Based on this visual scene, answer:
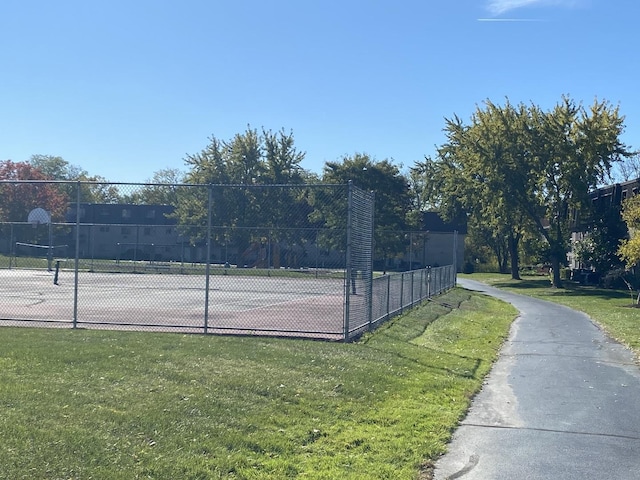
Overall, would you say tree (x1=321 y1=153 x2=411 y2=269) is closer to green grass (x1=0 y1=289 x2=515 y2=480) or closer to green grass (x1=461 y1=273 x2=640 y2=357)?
green grass (x1=461 y1=273 x2=640 y2=357)

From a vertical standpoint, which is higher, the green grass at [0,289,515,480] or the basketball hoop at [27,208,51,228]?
the basketball hoop at [27,208,51,228]

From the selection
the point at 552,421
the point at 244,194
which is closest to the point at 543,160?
the point at 244,194

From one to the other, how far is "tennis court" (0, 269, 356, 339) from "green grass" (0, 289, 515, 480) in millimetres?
1845

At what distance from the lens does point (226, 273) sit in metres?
24.4

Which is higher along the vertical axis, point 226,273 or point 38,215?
point 38,215

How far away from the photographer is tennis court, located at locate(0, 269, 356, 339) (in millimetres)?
14172

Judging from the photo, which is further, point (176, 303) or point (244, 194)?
point (244, 194)

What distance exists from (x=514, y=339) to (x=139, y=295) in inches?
474

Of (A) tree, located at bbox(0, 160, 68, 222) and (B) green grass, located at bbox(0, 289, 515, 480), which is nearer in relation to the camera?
(B) green grass, located at bbox(0, 289, 515, 480)

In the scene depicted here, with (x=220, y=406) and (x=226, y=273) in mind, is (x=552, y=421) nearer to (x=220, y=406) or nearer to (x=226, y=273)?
(x=220, y=406)

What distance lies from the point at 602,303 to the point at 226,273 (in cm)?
1789

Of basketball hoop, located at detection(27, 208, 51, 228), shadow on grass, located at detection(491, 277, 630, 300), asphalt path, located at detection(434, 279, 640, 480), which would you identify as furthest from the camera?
shadow on grass, located at detection(491, 277, 630, 300)

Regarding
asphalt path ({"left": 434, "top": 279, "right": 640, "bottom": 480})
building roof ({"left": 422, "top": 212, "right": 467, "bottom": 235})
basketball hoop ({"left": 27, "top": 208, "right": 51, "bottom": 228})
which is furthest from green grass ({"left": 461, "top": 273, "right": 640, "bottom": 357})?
basketball hoop ({"left": 27, "top": 208, "right": 51, "bottom": 228})

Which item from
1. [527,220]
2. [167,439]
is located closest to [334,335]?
[167,439]
